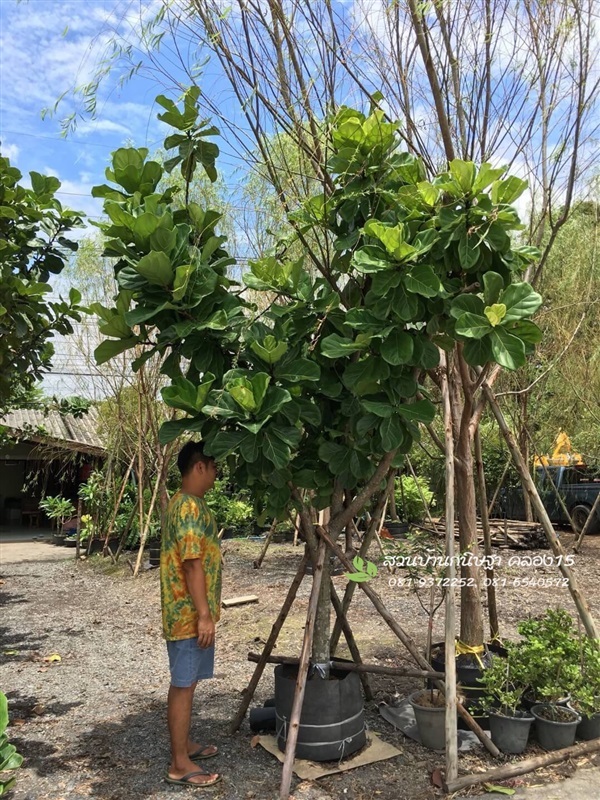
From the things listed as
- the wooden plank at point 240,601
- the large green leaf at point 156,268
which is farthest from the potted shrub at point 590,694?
the wooden plank at point 240,601

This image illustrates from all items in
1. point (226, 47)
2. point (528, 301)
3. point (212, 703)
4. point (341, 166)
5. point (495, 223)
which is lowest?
point (212, 703)

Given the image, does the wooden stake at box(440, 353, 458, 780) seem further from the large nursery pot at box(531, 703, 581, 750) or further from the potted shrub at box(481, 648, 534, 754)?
the large nursery pot at box(531, 703, 581, 750)

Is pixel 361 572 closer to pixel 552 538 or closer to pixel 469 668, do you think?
pixel 469 668

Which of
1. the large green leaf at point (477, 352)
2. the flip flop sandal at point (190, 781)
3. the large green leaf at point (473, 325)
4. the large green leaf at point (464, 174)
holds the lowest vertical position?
the flip flop sandal at point (190, 781)

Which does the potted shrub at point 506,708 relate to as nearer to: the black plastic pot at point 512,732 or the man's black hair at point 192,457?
the black plastic pot at point 512,732

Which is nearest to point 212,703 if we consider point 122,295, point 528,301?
point 122,295

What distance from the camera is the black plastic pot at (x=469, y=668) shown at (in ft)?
12.6

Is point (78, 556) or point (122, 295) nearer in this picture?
point (122, 295)

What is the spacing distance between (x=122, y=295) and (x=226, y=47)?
5.14 ft

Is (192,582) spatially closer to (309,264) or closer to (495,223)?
(495,223)

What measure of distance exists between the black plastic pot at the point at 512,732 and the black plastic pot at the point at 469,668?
0.26 m

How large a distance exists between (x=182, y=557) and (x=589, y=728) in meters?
2.36

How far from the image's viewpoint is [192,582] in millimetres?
3084

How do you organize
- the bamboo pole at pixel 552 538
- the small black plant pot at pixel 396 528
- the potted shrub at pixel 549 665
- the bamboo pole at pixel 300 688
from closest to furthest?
the bamboo pole at pixel 300 688
the potted shrub at pixel 549 665
the bamboo pole at pixel 552 538
the small black plant pot at pixel 396 528
